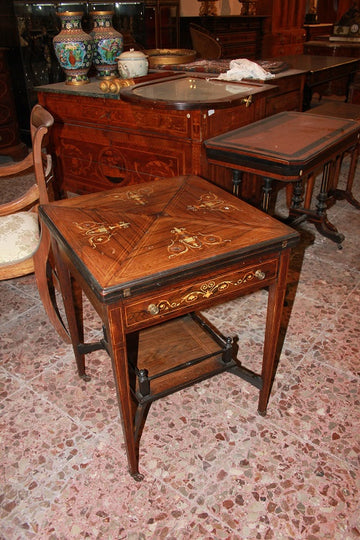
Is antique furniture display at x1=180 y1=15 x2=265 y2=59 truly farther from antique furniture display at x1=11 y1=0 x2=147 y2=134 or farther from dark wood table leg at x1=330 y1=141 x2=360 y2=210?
dark wood table leg at x1=330 y1=141 x2=360 y2=210

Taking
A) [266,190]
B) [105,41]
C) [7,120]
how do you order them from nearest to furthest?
[266,190], [105,41], [7,120]

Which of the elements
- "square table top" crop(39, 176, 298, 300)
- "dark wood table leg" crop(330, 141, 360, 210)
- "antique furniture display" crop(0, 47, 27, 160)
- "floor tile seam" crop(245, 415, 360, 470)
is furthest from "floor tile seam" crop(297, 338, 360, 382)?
"antique furniture display" crop(0, 47, 27, 160)

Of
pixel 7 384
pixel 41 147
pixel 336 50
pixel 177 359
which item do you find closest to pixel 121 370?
pixel 177 359

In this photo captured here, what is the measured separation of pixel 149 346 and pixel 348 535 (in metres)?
0.85

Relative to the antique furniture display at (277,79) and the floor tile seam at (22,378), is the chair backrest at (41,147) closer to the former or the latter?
the floor tile seam at (22,378)

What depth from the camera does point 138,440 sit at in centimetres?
151

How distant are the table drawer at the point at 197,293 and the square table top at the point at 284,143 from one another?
778 millimetres

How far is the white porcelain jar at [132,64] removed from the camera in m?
2.69

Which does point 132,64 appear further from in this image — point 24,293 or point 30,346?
point 30,346

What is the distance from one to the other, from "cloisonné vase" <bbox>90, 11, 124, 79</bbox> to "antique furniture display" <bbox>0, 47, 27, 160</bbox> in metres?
1.84

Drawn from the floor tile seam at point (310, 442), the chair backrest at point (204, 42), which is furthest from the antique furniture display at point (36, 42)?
the floor tile seam at point (310, 442)

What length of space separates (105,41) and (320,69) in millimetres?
1653

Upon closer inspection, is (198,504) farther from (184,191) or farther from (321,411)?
(184,191)

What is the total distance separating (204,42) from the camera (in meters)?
5.67
